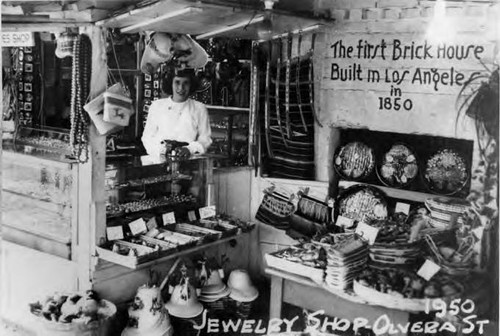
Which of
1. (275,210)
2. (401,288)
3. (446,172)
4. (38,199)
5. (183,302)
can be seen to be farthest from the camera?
(275,210)

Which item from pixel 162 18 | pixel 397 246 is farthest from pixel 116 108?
pixel 397 246

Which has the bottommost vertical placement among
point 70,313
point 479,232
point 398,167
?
point 70,313

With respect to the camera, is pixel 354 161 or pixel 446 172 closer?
pixel 446 172

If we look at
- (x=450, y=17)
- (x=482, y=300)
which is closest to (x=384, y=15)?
(x=450, y=17)

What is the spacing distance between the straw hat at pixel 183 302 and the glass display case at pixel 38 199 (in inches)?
26.5

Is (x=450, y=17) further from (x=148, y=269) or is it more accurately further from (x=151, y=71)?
(x=148, y=269)

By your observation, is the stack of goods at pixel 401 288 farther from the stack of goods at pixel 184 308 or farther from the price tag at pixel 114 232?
the price tag at pixel 114 232

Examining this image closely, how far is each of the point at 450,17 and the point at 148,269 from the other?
2.31 metres

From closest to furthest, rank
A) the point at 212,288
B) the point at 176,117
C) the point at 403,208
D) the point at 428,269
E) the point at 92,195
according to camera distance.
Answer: the point at 428,269, the point at 92,195, the point at 212,288, the point at 403,208, the point at 176,117

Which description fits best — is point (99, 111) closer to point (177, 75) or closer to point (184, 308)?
point (177, 75)

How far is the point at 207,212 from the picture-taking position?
14.3 ft

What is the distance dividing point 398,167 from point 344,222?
55cm

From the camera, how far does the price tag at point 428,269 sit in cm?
327

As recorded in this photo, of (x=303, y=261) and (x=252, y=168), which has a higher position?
(x=252, y=168)
